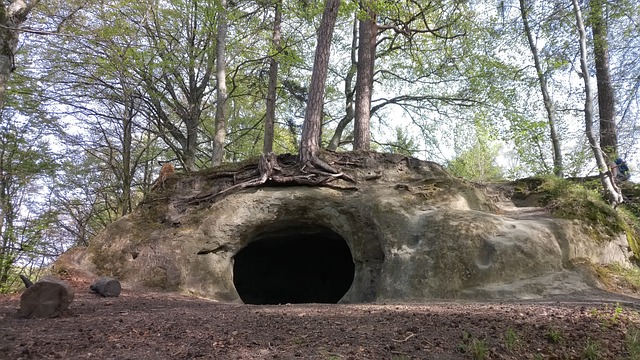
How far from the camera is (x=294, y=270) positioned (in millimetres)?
13086

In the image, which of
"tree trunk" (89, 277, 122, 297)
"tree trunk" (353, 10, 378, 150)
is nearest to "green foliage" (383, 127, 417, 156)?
"tree trunk" (353, 10, 378, 150)

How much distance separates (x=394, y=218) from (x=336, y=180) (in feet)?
5.67

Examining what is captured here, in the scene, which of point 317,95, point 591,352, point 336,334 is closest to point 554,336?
point 591,352

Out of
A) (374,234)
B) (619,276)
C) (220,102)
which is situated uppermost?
(220,102)

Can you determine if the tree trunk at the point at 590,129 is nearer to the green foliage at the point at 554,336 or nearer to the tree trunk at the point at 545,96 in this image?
the tree trunk at the point at 545,96

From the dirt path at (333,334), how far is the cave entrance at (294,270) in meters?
6.40

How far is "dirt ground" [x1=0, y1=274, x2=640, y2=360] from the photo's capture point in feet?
10.3

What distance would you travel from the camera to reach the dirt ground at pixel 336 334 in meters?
3.15

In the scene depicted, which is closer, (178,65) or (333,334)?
(333,334)

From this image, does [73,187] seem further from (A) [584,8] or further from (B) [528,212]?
(A) [584,8]

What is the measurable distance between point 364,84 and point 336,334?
1018cm

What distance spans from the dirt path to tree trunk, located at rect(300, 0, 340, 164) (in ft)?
17.3

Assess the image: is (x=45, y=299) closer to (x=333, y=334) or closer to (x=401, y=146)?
(x=333, y=334)

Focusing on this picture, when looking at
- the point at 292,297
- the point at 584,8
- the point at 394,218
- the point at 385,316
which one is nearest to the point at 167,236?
the point at 394,218
